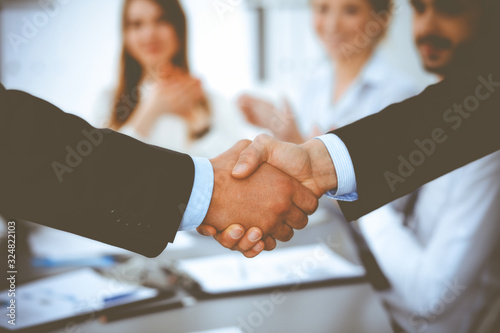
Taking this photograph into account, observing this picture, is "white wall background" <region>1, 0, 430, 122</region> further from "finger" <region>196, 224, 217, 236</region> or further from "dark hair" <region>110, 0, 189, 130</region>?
"finger" <region>196, 224, 217, 236</region>

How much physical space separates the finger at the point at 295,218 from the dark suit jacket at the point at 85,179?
267 mm

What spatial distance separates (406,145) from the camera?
0.97 m

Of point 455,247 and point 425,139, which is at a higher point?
point 425,139

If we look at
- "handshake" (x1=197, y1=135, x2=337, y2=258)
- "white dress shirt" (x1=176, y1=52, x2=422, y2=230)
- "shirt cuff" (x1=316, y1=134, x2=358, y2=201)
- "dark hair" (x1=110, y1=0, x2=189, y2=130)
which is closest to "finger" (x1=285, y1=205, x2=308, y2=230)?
"handshake" (x1=197, y1=135, x2=337, y2=258)

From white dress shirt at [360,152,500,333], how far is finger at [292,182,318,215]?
1.24 ft

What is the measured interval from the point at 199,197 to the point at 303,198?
A: 0.85 feet

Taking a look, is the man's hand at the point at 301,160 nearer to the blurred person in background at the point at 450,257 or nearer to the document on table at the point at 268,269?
the document on table at the point at 268,269

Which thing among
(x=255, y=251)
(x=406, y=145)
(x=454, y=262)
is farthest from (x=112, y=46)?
(x=454, y=262)

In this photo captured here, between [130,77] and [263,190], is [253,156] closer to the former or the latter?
[263,190]

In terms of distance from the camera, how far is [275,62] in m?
2.54

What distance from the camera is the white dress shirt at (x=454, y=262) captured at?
1175 millimetres

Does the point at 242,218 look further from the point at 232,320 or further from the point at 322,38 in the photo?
the point at 322,38

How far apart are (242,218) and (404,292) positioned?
0.55 m

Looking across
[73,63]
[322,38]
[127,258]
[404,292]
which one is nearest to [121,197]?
[127,258]
